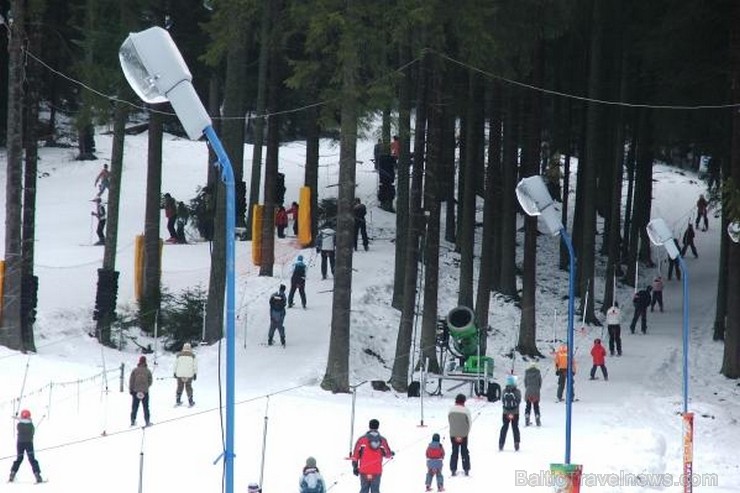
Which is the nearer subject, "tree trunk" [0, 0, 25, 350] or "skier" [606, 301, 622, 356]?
"tree trunk" [0, 0, 25, 350]

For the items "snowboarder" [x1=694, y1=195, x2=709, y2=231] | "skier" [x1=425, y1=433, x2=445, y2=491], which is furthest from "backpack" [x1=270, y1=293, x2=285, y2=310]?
"snowboarder" [x1=694, y1=195, x2=709, y2=231]

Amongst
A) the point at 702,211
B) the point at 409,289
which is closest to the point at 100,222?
the point at 409,289

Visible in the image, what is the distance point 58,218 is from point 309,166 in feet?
36.5

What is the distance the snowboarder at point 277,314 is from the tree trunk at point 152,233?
10.2ft

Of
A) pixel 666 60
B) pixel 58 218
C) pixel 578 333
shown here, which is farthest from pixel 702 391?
pixel 58 218

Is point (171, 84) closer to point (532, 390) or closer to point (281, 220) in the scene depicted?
point (532, 390)

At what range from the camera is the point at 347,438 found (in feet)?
80.6

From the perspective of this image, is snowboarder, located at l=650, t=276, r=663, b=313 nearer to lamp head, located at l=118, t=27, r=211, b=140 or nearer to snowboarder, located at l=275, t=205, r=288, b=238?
snowboarder, located at l=275, t=205, r=288, b=238

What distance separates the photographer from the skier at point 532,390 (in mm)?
26422

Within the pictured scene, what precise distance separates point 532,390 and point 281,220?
1738cm

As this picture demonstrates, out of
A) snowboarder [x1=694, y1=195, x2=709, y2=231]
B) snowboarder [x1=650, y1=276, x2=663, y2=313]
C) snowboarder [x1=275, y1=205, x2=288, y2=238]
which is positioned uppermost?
snowboarder [x1=694, y1=195, x2=709, y2=231]

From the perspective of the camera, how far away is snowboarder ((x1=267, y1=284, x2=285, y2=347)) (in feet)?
108

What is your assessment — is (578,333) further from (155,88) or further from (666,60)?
(155,88)

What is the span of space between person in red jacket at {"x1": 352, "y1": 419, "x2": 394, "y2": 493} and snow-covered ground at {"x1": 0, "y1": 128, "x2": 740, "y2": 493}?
1320mm
